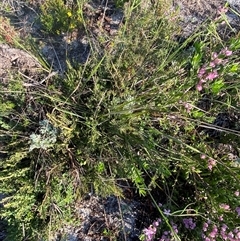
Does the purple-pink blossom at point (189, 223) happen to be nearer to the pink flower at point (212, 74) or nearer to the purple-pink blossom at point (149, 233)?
the purple-pink blossom at point (149, 233)

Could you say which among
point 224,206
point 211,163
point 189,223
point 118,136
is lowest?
point 189,223

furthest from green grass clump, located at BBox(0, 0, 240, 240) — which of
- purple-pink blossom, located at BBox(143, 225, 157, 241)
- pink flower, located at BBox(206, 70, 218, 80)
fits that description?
pink flower, located at BBox(206, 70, 218, 80)

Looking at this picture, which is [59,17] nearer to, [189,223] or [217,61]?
[217,61]

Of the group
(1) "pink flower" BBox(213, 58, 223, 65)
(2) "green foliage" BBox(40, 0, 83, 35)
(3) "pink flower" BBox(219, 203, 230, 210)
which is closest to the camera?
(1) "pink flower" BBox(213, 58, 223, 65)

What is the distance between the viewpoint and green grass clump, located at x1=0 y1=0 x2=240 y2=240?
223 cm

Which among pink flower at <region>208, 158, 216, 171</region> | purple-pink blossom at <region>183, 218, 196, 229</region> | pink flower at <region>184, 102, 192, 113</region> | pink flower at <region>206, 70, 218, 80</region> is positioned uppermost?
pink flower at <region>206, 70, 218, 80</region>

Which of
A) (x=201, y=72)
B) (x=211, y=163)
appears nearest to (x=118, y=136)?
(x=211, y=163)

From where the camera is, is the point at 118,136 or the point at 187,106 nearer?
the point at 187,106

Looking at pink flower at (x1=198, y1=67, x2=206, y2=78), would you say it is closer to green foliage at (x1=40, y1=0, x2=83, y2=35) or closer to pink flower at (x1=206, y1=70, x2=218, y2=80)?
pink flower at (x1=206, y1=70, x2=218, y2=80)

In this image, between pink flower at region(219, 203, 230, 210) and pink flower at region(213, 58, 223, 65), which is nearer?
pink flower at region(213, 58, 223, 65)

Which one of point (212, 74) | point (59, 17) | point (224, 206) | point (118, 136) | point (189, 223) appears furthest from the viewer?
point (59, 17)

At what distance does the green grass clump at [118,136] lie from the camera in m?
2.23

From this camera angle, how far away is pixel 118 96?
244 centimetres

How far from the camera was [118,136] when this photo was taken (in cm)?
237
